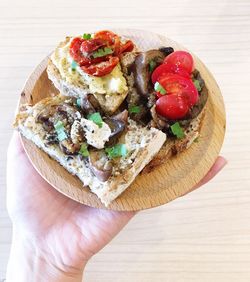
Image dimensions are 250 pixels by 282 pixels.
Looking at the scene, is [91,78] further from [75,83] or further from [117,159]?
[117,159]

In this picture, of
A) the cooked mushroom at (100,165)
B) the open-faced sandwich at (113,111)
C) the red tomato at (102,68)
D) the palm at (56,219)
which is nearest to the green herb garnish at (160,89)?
the open-faced sandwich at (113,111)

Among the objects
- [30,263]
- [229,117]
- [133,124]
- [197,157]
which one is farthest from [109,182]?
[229,117]

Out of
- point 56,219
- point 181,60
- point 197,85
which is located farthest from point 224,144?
point 56,219

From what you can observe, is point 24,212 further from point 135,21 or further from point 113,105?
point 135,21

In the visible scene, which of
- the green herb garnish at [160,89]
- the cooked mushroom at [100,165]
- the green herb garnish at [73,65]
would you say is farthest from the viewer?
the green herb garnish at [73,65]

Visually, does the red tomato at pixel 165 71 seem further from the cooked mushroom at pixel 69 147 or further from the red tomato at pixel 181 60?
the cooked mushroom at pixel 69 147

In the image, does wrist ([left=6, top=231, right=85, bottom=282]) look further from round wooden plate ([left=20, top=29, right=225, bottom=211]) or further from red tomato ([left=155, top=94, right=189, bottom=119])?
red tomato ([left=155, top=94, right=189, bottom=119])
